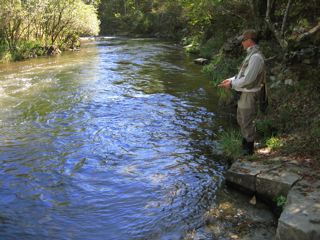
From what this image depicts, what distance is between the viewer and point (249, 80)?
6.23 meters

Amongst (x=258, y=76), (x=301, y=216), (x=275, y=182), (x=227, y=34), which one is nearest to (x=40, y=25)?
(x=227, y=34)

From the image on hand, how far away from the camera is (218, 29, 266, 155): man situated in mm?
6195

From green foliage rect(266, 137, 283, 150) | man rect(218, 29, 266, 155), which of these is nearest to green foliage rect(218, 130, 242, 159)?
green foliage rect(266, 137, 283, 150)

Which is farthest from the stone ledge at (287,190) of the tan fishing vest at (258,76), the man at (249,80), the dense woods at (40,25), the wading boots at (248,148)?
the dense woods at (40,25)

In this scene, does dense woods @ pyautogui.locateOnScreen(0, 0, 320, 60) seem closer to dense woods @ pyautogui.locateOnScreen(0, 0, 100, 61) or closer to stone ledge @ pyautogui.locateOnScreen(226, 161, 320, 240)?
dense woods @ pyautogui.locateOnScreen(0, 0, 100, 61)

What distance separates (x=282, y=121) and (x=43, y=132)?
5707 millimetres

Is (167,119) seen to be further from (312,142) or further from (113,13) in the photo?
(113,13)

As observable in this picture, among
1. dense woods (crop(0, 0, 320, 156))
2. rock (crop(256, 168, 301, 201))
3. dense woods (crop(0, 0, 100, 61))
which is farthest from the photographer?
dense woods (crop(0, 0, 100, 61))

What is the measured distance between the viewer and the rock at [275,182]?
17.9ft

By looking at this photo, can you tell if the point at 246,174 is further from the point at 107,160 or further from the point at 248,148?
the point at 107,160

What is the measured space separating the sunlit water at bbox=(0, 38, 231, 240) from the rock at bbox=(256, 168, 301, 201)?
0.78 meters

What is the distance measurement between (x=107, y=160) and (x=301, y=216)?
436 cm

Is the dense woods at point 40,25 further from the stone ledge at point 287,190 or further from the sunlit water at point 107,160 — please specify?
→ the stone ledge at point 287,190

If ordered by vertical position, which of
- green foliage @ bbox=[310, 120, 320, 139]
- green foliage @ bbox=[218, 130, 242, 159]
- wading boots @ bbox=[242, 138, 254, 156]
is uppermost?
green foliage @ bbox=[310, 120, 320, 139]
